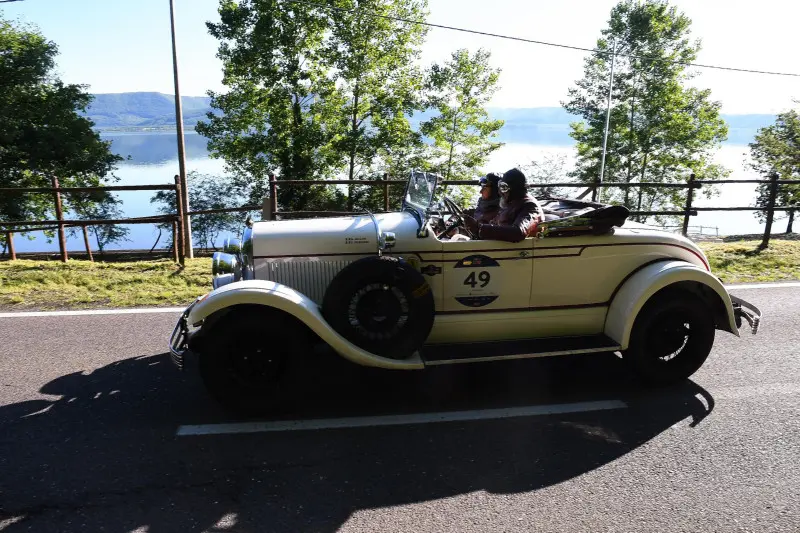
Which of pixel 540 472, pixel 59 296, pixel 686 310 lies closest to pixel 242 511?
pixel 540 472

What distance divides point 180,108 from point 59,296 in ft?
33.0

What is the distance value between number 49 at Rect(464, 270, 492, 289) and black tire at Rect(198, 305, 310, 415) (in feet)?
4.39

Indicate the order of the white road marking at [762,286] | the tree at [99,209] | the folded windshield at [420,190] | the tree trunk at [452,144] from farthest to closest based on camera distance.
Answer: the tree trunk at [452,144] → the tree at [99,209] → the white road marking at [762,286] → the folded windshield at [420,190]

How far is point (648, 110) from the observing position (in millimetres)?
31609

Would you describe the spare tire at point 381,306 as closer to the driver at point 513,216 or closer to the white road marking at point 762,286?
the driver at point 513,216

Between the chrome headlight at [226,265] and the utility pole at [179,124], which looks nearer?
the chrome headlight at [226,265]

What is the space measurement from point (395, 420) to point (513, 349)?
1.09 metres

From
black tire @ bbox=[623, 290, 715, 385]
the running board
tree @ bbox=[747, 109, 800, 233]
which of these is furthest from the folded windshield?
tree @ bbox=[747, 109, 800, 233]

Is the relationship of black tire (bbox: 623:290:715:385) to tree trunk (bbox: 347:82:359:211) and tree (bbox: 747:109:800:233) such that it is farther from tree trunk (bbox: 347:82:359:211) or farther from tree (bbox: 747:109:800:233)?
tree (bbox: 747:109:800:233)

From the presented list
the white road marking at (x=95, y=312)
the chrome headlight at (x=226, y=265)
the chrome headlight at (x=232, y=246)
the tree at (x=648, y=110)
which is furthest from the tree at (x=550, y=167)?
the chrome headlight at (x=226, y=265)

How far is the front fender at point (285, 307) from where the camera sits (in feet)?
12.1

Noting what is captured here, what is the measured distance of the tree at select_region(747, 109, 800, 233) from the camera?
106 ft

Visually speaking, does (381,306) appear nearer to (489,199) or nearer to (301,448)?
(301,448)

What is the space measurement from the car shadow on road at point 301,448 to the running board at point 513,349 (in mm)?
363
